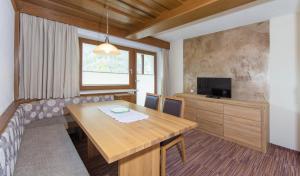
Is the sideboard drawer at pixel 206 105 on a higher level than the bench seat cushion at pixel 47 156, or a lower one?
higher

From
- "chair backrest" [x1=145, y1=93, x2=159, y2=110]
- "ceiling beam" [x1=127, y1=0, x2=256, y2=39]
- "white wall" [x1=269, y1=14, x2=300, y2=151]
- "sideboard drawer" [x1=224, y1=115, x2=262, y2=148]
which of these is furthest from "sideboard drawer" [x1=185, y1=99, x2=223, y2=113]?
"ceiling beam" [x1=127, y1=0, x2=256, y2=39]

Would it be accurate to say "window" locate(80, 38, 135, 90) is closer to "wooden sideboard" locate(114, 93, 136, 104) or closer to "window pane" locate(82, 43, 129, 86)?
"window pane" locate(82, 43, 129, 86)

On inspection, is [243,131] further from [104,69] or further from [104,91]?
[104,69]

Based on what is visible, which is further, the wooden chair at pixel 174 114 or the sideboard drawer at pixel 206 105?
the sideboard drawer at pixel 206 105

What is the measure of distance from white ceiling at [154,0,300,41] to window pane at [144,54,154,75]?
3.92 feet

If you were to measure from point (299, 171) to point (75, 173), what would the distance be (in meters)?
2.72

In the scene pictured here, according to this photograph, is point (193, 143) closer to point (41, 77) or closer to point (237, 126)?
point (237, 126)

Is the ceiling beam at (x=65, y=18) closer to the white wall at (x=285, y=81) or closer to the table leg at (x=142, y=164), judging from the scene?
the table leg at (x=142, y=164)

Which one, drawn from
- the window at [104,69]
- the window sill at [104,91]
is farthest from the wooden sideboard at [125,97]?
the window at [104,69]

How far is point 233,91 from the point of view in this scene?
3.10 metres

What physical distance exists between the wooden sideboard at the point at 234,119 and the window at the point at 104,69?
182 centimetres

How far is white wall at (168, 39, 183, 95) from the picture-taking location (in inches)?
168

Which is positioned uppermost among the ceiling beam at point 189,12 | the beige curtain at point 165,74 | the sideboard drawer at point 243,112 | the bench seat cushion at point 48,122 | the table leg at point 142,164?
the ceiling beam at point 189,12

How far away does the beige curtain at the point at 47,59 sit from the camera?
2.29 meters
